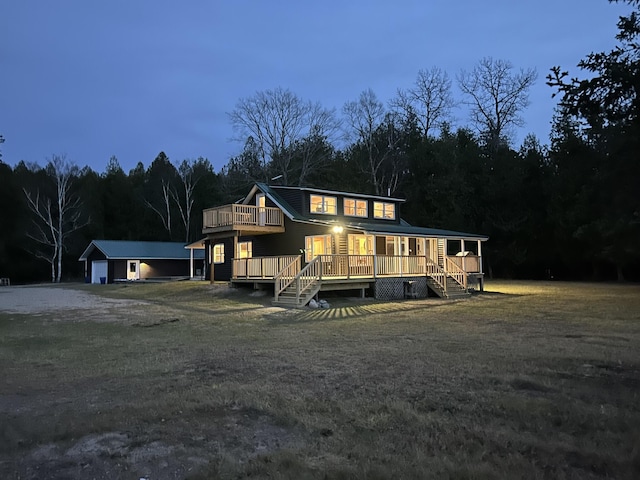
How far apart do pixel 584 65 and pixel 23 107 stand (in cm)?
13229

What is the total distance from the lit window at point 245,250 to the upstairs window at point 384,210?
7.17 meters

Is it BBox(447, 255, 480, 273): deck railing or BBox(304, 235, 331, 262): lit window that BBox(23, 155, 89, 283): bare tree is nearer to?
BBox(304, 235, 331, 262): lit window

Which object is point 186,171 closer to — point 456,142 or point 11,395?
point 456,142

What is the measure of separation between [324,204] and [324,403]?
2015cm

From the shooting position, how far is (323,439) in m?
4.27

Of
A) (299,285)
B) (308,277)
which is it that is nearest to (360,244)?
(308,277)

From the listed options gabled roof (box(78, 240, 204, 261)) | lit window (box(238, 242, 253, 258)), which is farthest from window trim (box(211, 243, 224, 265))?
gabled roof (box(78, 240, 204, 261))

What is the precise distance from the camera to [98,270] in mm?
39938

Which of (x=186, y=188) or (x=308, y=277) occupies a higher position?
(x=186, y=188)

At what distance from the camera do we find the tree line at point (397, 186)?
34906mm

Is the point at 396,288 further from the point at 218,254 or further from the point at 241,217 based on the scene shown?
the point at 218,254

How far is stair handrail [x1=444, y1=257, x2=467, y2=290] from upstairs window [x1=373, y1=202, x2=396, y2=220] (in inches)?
224

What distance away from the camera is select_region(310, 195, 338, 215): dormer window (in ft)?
80.9

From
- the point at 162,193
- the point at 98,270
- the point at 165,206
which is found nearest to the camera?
the point at 98,270
